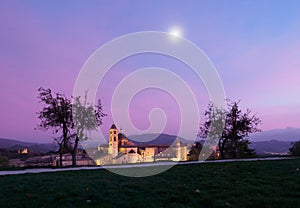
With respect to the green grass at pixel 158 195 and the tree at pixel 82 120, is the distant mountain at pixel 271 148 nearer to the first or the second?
the tree at pixel 82 120

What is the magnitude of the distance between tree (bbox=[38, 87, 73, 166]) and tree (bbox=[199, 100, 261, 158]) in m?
13.4

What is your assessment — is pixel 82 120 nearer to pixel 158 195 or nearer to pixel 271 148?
pixel 158 195

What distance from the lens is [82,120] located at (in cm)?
2336

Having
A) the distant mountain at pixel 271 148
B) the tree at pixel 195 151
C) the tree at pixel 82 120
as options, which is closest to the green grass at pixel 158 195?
the tree at pixel 82 120

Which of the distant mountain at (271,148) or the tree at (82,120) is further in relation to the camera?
the distant mountain at (271,148)

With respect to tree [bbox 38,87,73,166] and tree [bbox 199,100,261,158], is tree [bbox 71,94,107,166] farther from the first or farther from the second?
tree [bbox 199,100,261,158]

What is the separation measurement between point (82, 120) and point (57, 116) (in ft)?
6.94

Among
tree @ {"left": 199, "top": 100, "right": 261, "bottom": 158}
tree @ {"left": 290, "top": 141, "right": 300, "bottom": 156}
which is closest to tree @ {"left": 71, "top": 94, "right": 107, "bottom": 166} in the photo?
tree @ {"left": 199, "top": 100, "right": 261, "bottom": 158}

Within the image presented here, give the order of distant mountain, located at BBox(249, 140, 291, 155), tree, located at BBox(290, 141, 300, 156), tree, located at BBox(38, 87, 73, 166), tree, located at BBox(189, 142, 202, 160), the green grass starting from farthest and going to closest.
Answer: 1. tree, located at BBox(189, 142, 202, 160)
2. distant mountain, located at BBox(249, 140, 291, 155)
3. tree, located at BBox(290, 141, 300, 156)
4. tree, located at BBox(38, 87, 73, 166)
5. the green grass

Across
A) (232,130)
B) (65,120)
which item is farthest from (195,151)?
(65,120)

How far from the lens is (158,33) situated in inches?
699

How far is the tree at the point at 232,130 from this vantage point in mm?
26519

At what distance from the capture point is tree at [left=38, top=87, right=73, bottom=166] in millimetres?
22781

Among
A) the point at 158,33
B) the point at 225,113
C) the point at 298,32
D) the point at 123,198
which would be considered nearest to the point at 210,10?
the point at 158,33
